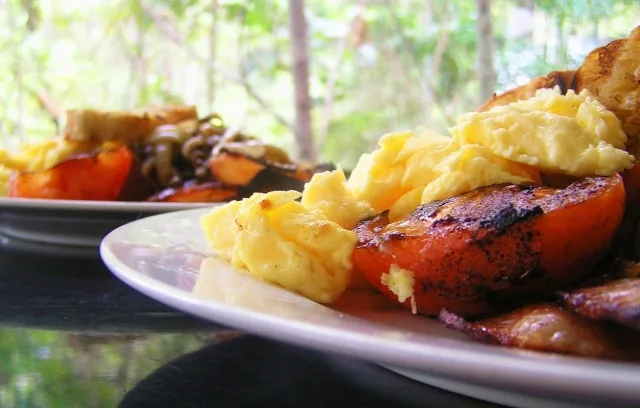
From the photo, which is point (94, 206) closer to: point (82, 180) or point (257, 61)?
point (82, 180)

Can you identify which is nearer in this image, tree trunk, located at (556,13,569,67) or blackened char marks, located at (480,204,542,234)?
blackened char marks, located at (480,204,542,234)

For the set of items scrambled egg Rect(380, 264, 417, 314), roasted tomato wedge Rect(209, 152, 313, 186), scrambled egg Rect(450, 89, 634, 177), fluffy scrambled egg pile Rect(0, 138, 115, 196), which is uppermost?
scrambled egg Rect(450, 89, 634, 177)

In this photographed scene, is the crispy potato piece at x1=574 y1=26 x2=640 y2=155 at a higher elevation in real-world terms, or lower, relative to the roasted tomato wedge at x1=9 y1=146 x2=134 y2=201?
higher

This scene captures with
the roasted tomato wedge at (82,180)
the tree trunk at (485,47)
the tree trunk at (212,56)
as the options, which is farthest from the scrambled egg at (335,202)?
the tree trunk at (212,56)

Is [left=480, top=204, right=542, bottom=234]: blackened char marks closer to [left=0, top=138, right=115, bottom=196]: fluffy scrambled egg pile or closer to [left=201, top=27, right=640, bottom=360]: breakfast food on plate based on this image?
[left=201, top=27, right=640, bottom=360]: breakfast food on plate

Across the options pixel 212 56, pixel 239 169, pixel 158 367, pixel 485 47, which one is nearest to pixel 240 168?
pixel 239 169

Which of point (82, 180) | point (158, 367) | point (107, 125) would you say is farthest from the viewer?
point (107, 125)

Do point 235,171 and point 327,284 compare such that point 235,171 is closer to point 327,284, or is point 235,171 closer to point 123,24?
point 327,284

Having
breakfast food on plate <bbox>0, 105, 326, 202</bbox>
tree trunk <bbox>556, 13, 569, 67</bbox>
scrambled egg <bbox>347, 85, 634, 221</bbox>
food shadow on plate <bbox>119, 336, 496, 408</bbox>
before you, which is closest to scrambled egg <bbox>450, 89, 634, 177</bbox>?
scrambled egg <bbox>347, 85, 634, 221</bbox>
